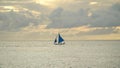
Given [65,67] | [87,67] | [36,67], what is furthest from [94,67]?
[36,67]

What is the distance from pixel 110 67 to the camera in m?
92.2

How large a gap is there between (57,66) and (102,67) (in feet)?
38.7

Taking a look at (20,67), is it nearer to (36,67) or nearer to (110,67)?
(36,67)

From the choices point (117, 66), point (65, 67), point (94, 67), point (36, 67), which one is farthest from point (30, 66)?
point (117, 66)

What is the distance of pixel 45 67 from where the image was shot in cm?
9269

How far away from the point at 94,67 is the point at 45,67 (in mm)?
12714

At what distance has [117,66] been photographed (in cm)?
9331

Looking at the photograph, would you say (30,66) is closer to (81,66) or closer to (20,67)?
(20,67)

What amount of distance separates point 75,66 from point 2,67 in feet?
63.4

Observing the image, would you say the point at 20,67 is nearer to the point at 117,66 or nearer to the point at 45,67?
the point at 45,67

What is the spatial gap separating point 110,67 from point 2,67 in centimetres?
2797

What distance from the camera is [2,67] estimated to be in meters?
92.8

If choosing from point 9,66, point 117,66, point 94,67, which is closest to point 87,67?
point 94,67

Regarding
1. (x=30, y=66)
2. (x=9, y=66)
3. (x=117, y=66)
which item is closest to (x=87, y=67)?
(x=117, y=66)
